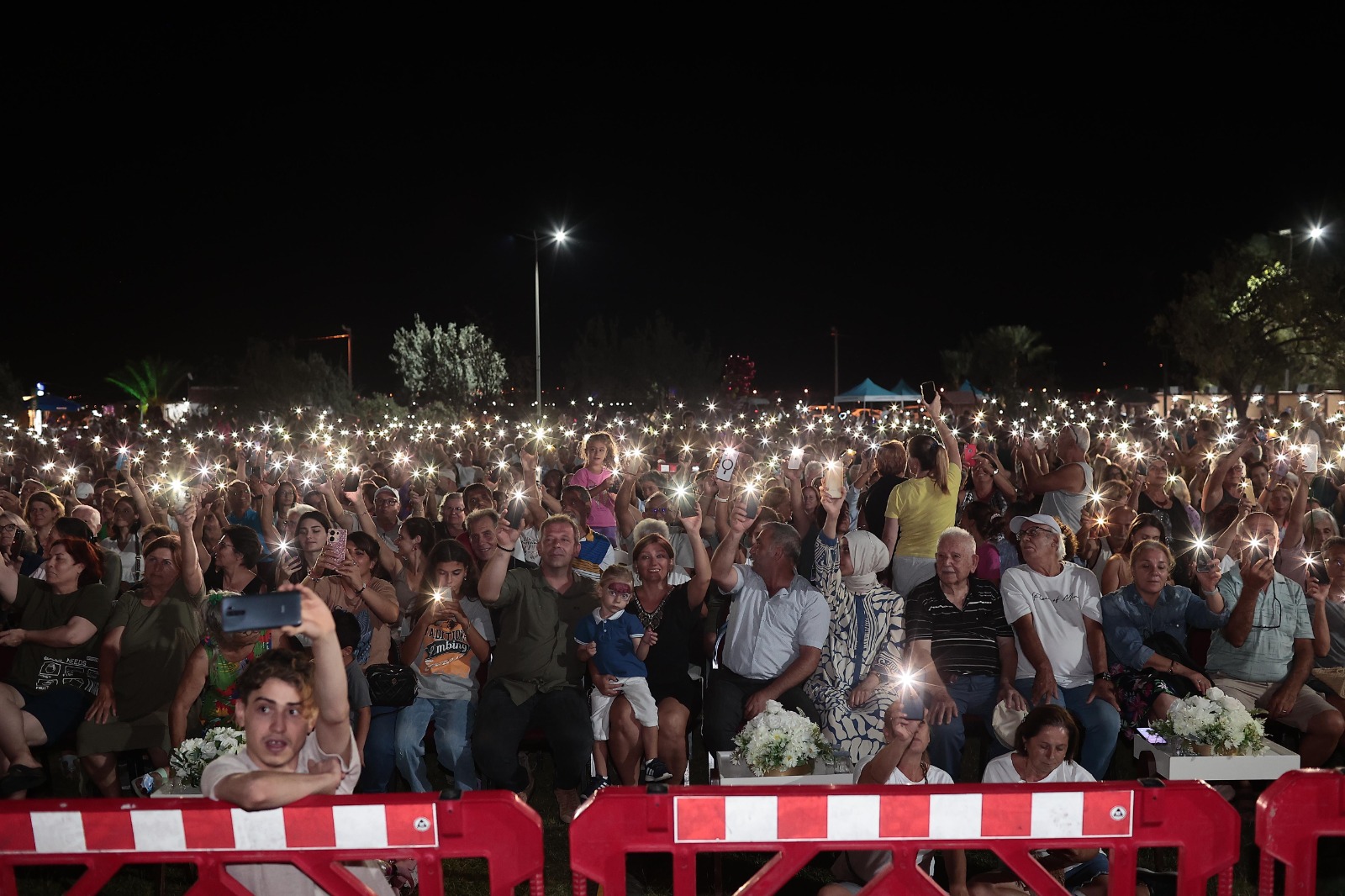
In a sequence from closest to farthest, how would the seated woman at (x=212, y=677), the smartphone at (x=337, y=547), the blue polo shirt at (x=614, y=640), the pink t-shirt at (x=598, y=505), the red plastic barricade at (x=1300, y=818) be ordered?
the red plastic barricade at (x=1300, y=818)
the seated woman at (x=212, y=677)
the blue polo shirt at (x=614, y=640)
the smartphone at (x=337, y=547)
the pink t-shirt at (x=598, y=505)

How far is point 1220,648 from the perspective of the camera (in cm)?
623

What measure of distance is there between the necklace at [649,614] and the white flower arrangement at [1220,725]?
2799 mm

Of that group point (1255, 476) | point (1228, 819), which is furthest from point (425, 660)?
point (1255, 476)

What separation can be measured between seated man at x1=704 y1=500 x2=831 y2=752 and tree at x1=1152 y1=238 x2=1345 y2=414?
3206 cm

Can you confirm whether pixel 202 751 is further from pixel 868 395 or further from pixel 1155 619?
pixel 868 395

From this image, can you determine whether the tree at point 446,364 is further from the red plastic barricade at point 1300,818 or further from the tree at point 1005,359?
the red plastic barricade at point 1300,818

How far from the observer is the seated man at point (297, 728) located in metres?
3.13

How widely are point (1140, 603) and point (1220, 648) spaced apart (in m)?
0.57

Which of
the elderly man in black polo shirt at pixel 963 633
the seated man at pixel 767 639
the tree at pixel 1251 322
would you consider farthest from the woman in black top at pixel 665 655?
the tree at pixel 1251 322

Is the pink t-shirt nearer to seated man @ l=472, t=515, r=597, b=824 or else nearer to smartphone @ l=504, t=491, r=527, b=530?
smartphone @ l=504, t=491, r=527, b=530

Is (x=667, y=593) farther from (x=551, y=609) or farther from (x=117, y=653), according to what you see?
(x=117, y=653)

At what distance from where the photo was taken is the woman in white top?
4.24 meters

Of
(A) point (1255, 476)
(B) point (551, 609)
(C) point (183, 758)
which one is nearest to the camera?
(C) point (183, 758)

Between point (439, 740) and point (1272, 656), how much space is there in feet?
15.9
